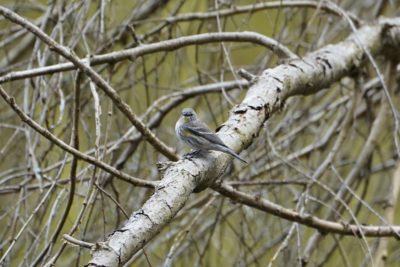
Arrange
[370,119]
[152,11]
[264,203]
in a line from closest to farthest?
[264,203] < [370,119] < [152,11]

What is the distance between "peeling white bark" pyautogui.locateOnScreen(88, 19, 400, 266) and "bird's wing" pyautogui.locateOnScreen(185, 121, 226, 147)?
0.03 meters

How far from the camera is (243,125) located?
2.69 metres

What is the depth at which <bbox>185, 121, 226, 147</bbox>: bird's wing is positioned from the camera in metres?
2.56

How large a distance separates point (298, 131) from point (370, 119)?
0.41 metres

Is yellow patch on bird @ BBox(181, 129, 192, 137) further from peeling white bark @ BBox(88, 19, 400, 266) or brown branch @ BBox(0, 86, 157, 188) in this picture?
brown branch @ BBox(0, 86, 157, 188)

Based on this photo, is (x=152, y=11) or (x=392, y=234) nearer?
(x=392, y=234)

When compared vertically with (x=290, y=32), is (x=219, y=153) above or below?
below

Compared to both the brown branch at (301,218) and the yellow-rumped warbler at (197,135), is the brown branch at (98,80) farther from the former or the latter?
the brown branch at (301,218)

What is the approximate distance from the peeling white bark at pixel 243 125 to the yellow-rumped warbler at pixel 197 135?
35 mm

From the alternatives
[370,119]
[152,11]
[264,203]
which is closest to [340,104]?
[370,119]

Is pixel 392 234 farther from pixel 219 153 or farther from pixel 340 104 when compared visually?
pixel 340 104

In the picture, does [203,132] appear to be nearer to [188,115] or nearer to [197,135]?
[197,135]

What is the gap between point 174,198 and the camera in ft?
6.79

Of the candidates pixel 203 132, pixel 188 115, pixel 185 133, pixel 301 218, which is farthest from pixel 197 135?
pixel 301 218
